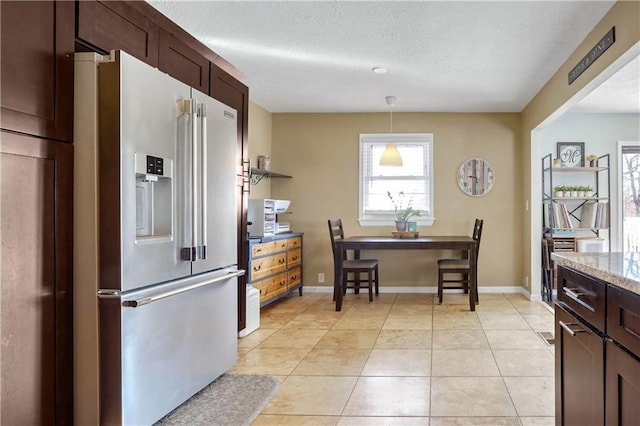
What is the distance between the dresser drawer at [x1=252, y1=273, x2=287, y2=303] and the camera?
458 cm

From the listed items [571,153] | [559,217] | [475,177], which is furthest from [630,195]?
[475,177]

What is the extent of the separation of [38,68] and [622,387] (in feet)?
7.15

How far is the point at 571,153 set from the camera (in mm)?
5891

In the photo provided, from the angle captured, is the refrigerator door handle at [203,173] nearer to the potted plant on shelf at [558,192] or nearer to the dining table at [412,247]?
the dining table at [412,247]

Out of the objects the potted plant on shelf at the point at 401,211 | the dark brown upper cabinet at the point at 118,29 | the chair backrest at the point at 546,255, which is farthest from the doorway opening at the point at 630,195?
the dark brown upper cabinet at the point at 118,29

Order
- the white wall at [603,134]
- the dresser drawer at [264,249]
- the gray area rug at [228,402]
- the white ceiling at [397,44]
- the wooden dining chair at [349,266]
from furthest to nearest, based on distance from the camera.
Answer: the white wall at [603,134], the wooden dining chair at [349,266], the dresser drawer at [264,249], the white ceiling at [397,44], the gray area rug at [228,402]

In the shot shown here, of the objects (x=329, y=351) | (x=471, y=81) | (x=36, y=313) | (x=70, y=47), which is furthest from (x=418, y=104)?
(x=36, y=313)

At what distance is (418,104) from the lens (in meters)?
5.59

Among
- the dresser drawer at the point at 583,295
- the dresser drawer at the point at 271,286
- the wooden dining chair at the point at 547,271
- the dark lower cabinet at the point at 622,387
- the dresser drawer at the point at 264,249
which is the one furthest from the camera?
the wooden dining chair at the point at 547,271

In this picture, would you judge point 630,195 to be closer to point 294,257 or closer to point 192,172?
point 294,257

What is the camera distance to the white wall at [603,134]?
230 inches

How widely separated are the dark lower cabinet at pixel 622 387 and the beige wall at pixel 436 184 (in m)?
4.68

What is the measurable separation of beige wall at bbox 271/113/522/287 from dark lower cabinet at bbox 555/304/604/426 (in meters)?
4.22

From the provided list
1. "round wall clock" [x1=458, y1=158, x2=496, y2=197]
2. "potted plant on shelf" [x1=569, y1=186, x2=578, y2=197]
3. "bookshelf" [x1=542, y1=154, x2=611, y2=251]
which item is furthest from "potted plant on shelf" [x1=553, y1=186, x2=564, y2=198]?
"round wall clock" [x1=458, y1=158, x2=496, y2=197]
